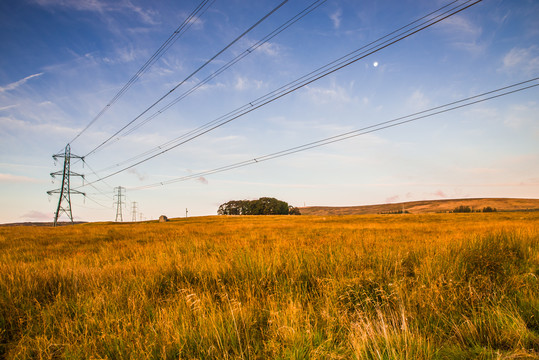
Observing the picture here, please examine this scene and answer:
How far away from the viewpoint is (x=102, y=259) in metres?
6.74

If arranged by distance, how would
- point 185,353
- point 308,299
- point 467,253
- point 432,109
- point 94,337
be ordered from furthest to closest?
point 432,109 → point 467,253 → point 308,299 → point 94,337 → point 185,353

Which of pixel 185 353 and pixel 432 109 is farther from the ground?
pixel 432 109

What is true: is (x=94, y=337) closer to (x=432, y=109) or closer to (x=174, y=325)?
(x=174, y=325)

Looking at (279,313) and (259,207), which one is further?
(259,207)

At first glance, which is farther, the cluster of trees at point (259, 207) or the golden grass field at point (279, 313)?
the cluster of trees at point (259, 207)

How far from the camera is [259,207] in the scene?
130 meters

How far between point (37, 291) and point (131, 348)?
305cm

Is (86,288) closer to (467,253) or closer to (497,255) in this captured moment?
(467,253)

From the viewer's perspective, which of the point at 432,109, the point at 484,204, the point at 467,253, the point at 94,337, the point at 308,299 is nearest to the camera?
the point at 94,337

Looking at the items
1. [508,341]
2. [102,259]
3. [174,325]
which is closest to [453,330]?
[508,341]

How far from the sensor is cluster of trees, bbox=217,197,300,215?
127000mm

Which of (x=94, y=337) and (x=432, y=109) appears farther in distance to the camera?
(x=432, y=109)

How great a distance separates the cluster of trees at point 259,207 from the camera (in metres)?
127

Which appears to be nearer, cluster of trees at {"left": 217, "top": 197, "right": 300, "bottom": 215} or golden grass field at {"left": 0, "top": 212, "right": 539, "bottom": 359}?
golden grass field at {"left": 0, "top": 212, "right": 539, "bottom": 359}
